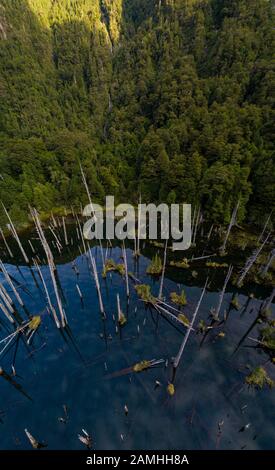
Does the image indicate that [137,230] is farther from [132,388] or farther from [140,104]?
[140,104]

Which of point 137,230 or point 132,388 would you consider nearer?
point 132,388

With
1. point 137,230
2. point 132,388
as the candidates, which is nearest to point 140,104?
point 137,230

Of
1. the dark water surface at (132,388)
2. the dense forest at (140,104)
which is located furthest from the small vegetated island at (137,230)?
the dense forest at (140,104)

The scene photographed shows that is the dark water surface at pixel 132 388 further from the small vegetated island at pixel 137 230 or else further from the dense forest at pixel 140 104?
the dense forest at pixel 140 104

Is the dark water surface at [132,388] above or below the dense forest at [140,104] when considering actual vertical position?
below

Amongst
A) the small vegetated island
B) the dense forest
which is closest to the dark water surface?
the small vegetated island
